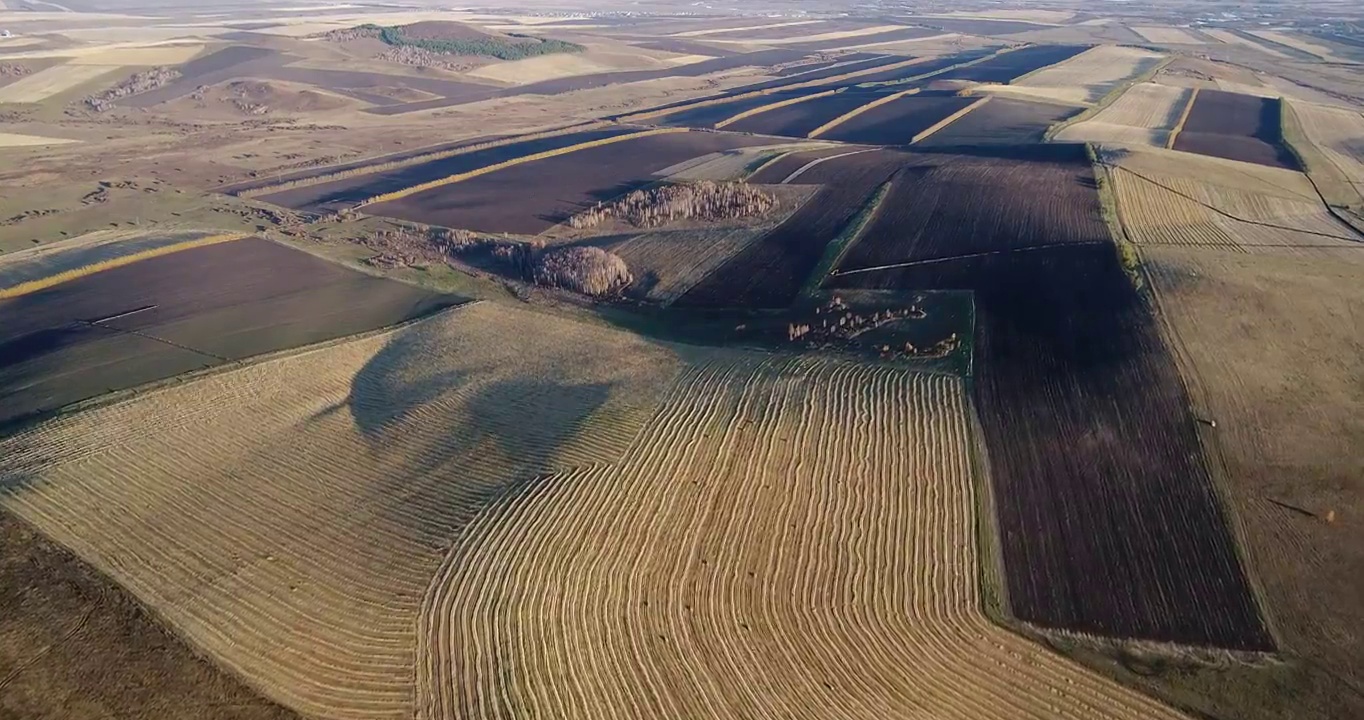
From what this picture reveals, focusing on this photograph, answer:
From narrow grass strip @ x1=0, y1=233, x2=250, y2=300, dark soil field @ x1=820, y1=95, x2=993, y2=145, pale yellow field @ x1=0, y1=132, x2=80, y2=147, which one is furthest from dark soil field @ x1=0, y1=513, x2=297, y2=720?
pale yellow field @ x1=0, y1=132, x2=80, y2=147

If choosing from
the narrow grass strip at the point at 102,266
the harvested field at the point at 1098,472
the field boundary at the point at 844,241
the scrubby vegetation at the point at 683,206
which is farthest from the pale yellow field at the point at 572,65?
the harvested field at the point at 1098,472

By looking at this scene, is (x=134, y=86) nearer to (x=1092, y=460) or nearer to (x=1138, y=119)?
(x=1138, y=119)

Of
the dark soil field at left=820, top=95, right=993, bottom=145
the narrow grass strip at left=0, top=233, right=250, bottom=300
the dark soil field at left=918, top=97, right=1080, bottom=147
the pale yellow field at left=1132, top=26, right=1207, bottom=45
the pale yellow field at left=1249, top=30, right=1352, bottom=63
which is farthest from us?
the pale yellow field at left=1132, top=26, right=1207, bottom=45

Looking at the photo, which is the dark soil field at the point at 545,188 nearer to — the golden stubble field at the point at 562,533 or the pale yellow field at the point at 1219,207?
the golden stubble field at the point at 562,533

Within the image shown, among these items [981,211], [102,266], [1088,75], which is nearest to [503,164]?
[102,266]

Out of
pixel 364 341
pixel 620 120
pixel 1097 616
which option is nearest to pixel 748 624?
pixel 1097 616

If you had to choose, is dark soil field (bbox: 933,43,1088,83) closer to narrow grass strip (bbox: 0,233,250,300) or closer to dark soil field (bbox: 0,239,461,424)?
dark soil field (bbox: 0,239,461,424)
